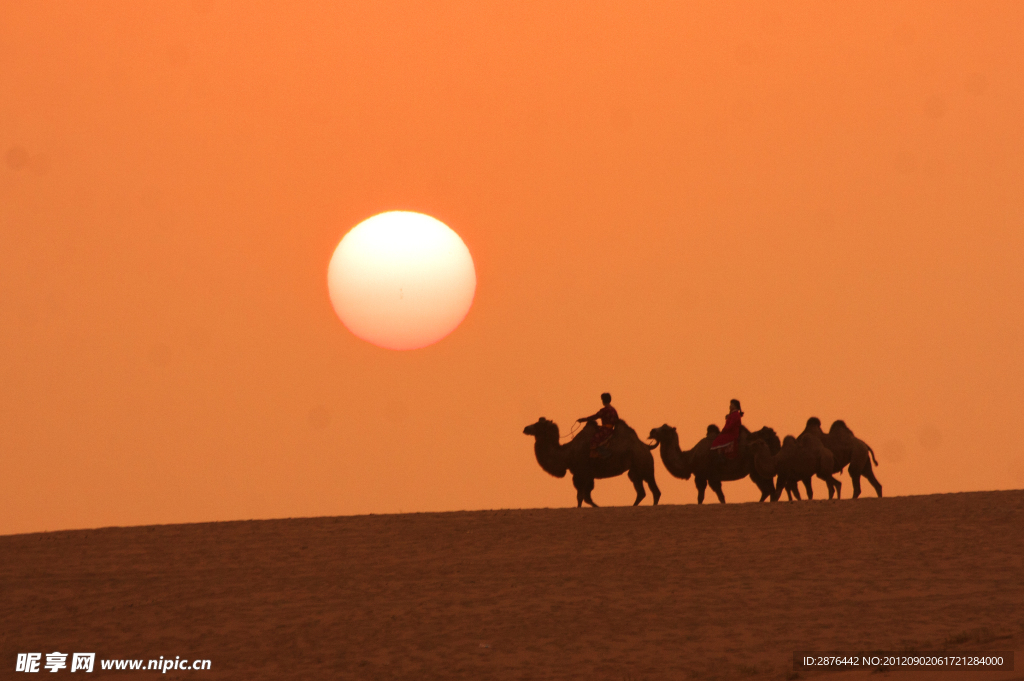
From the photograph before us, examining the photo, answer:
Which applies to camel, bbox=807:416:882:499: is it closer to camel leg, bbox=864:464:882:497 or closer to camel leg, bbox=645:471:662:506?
camel leg, bbox=864:464:882:497

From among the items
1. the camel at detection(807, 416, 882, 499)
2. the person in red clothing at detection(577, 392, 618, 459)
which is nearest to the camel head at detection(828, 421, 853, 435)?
the camel at detection(807, 416, 882, 499)

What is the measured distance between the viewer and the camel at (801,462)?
22.1 m

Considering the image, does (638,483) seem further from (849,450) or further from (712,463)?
(849,450)

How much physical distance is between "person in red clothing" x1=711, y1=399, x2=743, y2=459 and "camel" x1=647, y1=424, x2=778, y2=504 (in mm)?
130

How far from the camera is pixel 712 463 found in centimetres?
2203

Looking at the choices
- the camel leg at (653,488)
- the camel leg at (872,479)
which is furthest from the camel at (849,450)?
the camel leg at (653,488)

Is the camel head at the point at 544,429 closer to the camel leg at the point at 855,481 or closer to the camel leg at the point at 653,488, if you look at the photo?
the camel leg at the point at 653,488

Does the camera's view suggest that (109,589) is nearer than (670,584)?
No

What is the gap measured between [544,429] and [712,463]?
261 centimetres

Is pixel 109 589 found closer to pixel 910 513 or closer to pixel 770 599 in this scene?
pixel 770 599

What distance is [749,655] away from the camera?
11.2m

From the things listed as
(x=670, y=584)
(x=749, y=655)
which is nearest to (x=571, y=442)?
(x=670, y=584)

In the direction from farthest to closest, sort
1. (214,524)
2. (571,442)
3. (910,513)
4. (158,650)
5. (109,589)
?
(571,442)
(214,524)
(910,513)
(109,589)
(158,650)

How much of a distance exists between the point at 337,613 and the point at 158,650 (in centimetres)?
176
